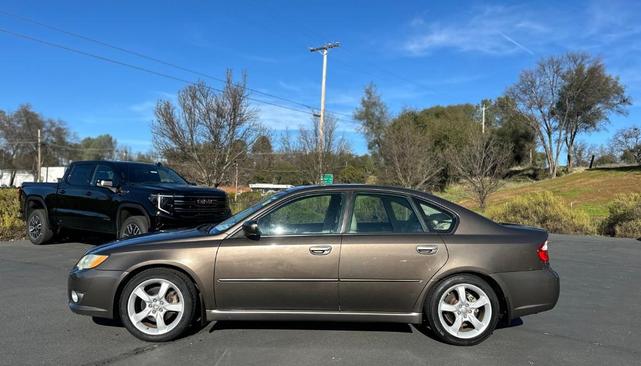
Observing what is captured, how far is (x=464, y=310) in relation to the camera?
4.73m

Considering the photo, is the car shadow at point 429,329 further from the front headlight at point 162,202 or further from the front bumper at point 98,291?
the front headlight at point 162,202

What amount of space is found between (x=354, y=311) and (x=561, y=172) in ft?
202

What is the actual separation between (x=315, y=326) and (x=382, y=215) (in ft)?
4.43

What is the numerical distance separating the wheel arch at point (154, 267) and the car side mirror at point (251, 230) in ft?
2.05

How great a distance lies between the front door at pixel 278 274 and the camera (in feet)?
15.3

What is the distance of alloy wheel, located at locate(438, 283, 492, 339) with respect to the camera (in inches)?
186

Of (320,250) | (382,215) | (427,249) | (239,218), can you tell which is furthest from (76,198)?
(427,249)

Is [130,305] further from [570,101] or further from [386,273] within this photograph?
[570,101]

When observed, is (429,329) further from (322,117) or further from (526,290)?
(322,117)

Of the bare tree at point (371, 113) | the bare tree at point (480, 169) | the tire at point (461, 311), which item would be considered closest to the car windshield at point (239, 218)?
the tire at point (461, 311)

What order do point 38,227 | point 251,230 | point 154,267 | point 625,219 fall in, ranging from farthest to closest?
point 625,219
point 38,227
point 154,267
point 251,230

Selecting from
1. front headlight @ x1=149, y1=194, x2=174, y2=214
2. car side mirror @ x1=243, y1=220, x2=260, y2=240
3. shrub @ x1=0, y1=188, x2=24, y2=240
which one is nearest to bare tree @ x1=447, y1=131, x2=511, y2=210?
front headlight @ x1=149, y1=194, x2=174, y2=214

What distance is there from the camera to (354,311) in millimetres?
4715

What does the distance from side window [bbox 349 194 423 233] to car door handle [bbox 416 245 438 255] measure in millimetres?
202
